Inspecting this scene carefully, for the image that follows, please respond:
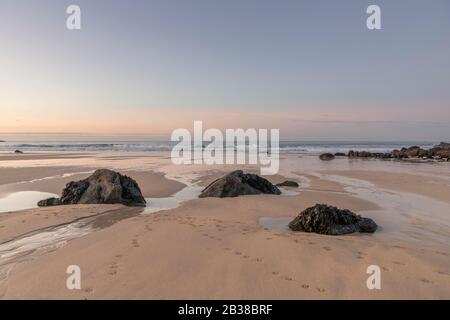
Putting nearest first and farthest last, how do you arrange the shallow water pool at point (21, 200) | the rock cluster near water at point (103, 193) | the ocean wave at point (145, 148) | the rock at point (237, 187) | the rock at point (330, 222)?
the rock at point (330, 222)
the shallow water pool at point (21, 200)
the rock cluster near water at point (103, 193)
the rock at point (237, 187)
the ocean wave at point (145, 148)

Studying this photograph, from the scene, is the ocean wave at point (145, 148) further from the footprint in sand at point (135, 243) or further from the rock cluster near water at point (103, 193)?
the footprint in sand at point (135, 243)

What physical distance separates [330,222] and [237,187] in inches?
174

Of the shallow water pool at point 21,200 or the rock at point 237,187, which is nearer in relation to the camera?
the shallow water pool at point 21,200

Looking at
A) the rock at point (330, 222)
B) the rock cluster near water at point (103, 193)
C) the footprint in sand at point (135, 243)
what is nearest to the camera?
the footprint in sand at point (135, 243)

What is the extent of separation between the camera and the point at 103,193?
919 centimetres

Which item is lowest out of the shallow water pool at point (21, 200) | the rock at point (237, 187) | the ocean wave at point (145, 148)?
the shallow water pool at point (21, 200)

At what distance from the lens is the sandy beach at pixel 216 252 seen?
3.83 m

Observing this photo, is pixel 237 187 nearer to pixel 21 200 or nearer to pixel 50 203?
pixel 50 203

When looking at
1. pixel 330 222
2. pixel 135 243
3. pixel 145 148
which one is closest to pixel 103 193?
pixel 135 243

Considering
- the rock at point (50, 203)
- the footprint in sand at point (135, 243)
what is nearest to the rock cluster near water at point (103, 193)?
the rock at point (50, 203)

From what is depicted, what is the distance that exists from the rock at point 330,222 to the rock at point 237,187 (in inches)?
147

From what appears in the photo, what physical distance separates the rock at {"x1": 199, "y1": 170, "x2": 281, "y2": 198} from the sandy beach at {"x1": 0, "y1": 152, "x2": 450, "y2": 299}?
802 mm
